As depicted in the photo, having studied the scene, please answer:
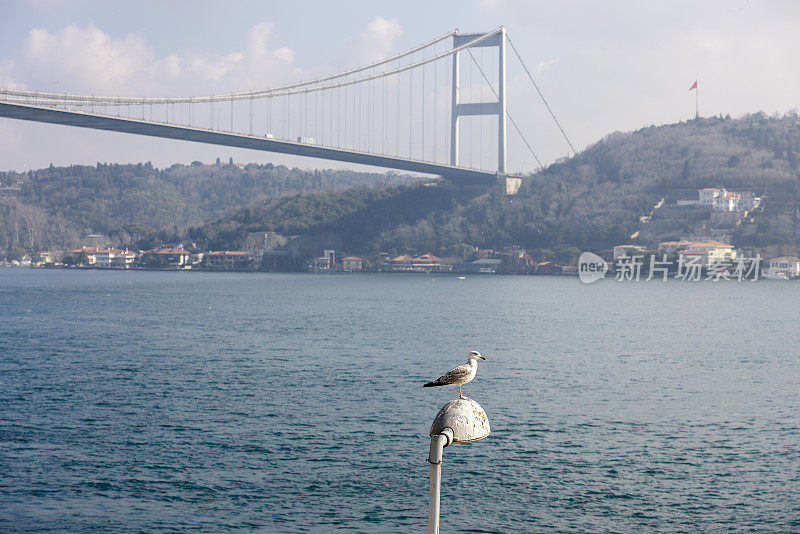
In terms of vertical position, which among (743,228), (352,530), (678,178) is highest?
(678,178)

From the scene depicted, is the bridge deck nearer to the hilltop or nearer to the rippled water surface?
the rippled water surface

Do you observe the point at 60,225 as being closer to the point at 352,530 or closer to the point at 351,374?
the point at 351,374

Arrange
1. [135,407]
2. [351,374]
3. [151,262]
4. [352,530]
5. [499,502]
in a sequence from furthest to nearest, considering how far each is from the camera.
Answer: [151,262] < [351,374] < [135,407] < [499,502] < [352,530]

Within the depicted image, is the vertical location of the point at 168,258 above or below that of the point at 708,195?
below

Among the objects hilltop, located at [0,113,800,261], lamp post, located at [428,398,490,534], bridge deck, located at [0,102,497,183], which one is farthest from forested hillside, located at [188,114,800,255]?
lamp post, located at [428,398,490,534]

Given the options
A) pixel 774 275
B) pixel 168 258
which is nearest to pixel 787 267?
pixel 774 275

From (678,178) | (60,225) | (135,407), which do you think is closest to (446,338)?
(135,407)

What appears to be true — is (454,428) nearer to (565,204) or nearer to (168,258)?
(565,204)
